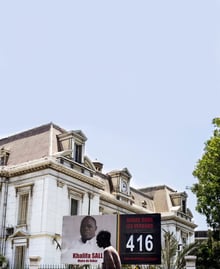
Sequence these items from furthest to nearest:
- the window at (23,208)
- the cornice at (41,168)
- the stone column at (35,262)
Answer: the window at (23,208) < the cornice at (41,168) < the stone column at (35,262)

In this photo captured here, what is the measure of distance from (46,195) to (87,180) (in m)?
4.11

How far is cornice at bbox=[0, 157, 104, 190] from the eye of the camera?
2984 centimetres

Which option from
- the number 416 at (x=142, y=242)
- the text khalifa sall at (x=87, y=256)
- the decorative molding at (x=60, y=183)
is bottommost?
the text khalifa sall at (x=87, y=256)

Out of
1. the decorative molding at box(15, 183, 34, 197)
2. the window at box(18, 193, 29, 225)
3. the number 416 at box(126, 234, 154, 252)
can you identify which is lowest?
the number 416 at box(126, 234, 154, 252)

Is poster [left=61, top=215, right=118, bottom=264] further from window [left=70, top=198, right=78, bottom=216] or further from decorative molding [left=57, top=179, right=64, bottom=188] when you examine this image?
window [left=70, top=198, right=78, bottom=216]

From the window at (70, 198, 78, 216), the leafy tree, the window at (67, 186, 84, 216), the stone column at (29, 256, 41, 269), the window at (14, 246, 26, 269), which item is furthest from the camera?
the window at (70, 198, 78, 216)

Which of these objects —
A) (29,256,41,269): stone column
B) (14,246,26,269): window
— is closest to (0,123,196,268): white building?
(14,246,26,269): window

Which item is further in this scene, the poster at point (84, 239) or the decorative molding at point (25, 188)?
the decorative molding at point (25, 188)

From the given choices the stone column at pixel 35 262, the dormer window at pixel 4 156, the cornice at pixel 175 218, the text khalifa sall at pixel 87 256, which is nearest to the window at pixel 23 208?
the dormer window at pixel 4 156

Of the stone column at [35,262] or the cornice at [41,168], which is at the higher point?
the cornice at [41,168]

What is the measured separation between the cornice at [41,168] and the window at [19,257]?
15.0ft

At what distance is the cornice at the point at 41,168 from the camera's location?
2984 centimetres

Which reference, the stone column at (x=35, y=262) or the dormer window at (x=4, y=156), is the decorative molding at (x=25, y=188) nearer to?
the dormer window at (x=4, y=156)

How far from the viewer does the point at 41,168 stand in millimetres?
30047
